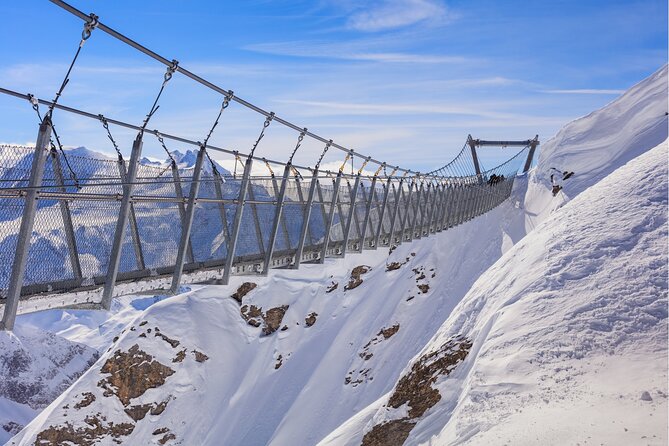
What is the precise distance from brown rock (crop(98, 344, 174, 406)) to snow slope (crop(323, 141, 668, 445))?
5057 cm

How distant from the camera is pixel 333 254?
13.4 m

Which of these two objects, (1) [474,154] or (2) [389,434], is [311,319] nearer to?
(1) [474,154]

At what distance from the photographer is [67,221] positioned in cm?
650

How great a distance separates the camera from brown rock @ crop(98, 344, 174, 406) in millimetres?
56781

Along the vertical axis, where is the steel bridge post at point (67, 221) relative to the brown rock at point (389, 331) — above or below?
above

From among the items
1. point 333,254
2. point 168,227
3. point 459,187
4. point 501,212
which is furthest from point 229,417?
point 168,227

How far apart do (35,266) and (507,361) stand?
5.10 metres

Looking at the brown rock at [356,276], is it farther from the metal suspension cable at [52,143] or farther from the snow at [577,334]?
the metal suspension cable at [52,143]

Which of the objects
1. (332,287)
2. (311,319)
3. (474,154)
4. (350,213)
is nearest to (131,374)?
(311,319)

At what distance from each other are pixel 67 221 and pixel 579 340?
17.7ft

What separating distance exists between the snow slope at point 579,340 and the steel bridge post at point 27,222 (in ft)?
14.5

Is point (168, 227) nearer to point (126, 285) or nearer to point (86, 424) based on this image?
point (126, 285)

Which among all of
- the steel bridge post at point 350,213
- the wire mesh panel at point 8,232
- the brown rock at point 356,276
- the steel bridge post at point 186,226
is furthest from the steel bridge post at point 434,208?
the brown rock at point 356,276

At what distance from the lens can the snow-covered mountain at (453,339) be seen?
666cm
